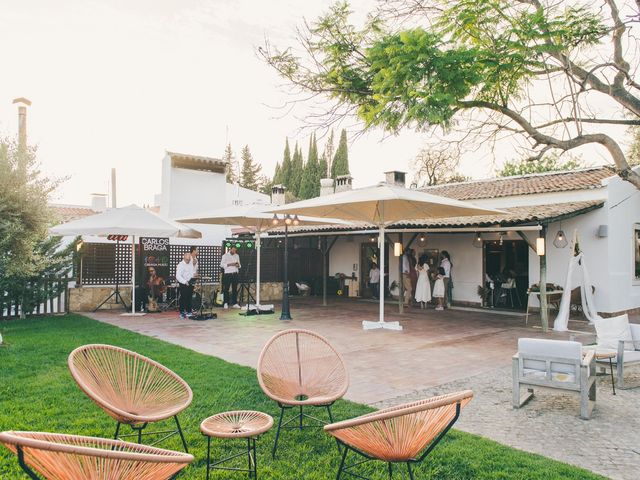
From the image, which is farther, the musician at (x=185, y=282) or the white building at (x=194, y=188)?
the white building at (x=194, y=188)

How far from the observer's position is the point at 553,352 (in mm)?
4723

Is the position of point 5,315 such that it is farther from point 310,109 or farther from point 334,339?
point 310,109

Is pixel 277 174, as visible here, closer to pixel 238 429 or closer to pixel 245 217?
pixel 245 217

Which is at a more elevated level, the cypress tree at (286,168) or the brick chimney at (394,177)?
the cypress tree at (286,168)

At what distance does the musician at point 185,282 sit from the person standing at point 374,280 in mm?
7567

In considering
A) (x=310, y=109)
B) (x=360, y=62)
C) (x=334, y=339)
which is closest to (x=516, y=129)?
(x=360, y=62)

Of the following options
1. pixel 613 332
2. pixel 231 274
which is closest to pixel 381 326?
pixel 613 332

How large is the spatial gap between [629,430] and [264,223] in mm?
9594

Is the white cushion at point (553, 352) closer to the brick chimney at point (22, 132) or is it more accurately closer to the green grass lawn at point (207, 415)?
the green grass lawn at point (207, 415)

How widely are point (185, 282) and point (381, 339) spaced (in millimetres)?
5470

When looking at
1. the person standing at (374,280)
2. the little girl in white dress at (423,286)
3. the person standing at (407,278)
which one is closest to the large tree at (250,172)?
the person standing at (374,280)

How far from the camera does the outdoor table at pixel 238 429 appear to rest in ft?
9.72

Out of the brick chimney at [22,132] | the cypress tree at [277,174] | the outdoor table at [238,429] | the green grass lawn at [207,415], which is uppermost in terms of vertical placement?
the cypress tree at [277,174]

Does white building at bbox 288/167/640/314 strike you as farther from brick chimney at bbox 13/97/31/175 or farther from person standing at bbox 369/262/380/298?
brick chimney at bbox 13/97/31/175
